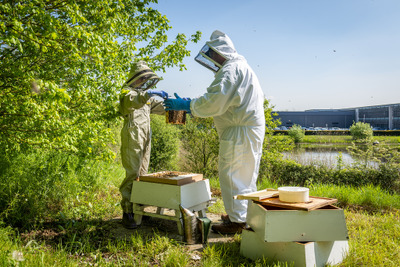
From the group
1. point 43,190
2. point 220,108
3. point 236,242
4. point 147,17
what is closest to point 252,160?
point 220,108

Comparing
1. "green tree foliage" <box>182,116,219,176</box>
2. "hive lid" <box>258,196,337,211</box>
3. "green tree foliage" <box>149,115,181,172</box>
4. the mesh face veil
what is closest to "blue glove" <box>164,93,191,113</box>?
the mesh face veil

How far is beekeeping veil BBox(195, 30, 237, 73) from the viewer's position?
3.33 metres

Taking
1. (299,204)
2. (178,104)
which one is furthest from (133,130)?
(299,204)

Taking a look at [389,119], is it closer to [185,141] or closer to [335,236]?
[185,141]

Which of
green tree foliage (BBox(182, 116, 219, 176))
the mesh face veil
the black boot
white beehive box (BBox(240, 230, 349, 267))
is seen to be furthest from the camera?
green tree foliage (BBox(182, 116, 219, 176))

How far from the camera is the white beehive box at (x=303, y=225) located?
2352 mm

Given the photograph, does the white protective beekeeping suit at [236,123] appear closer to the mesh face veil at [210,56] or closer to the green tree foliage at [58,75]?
the mesh face veil at [210,56]

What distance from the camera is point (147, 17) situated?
226 inches

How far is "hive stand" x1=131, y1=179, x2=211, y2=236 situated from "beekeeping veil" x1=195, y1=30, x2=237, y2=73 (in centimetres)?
149

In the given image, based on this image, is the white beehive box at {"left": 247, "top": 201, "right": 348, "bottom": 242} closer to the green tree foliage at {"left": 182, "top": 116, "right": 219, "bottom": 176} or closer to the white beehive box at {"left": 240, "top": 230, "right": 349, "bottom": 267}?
the white beehive box at {"left": 240, "top": 230, "right": 349, "bottom": 267}

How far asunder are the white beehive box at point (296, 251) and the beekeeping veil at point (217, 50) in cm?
194

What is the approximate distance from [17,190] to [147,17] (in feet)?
12.8

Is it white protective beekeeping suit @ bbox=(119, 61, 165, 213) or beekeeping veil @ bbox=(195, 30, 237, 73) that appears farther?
white protective beekeeping suit @ bbox=(119, 61, 165, 213)

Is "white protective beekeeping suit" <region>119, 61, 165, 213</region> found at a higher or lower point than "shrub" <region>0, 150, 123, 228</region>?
higher
